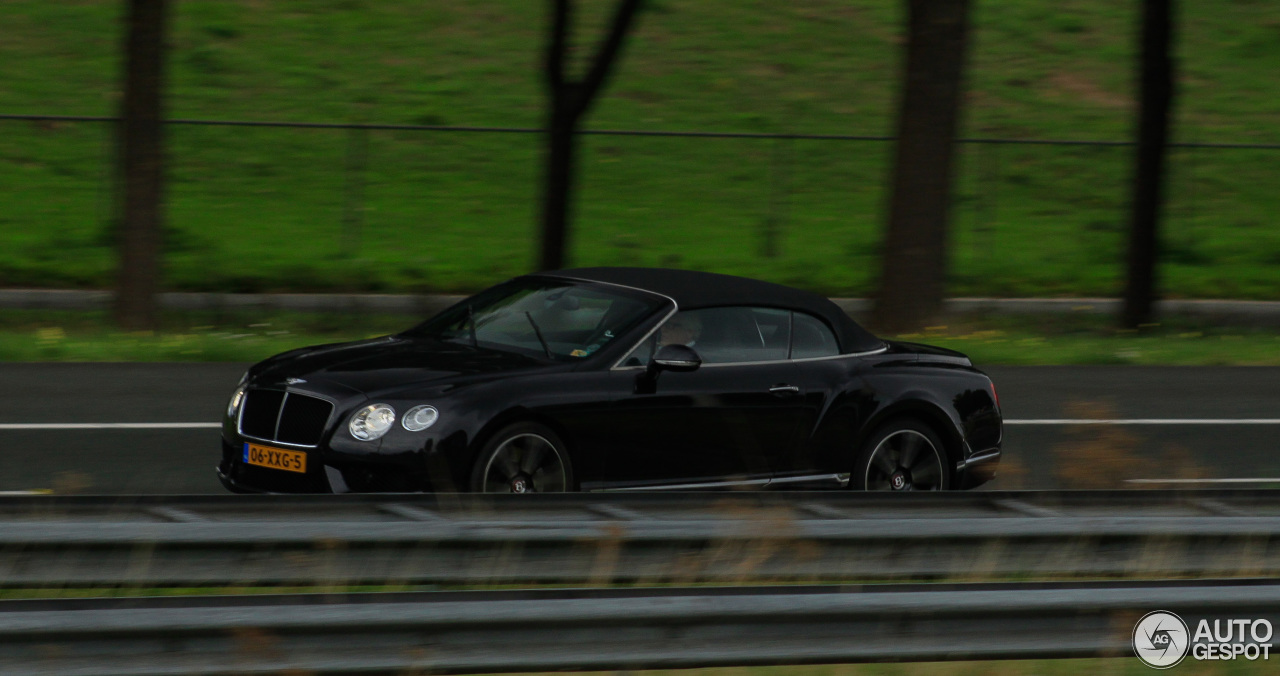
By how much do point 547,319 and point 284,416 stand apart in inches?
60.3

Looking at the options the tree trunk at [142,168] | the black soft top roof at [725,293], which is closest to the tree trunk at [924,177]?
the tree trunk at [142,168]

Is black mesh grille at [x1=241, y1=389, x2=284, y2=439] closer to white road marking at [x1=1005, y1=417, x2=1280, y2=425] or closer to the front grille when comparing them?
the front grille

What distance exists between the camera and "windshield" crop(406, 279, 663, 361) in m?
8.27

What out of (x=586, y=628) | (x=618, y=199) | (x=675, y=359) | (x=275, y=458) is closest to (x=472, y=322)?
(x=675, y=359)

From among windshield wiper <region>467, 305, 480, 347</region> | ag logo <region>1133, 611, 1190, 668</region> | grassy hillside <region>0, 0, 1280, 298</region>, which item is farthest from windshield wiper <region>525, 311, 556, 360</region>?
grassy hillside <region>0, 0, 1280, 298</region>

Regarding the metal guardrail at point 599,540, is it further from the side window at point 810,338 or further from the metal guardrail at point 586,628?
the side window at point 810,338

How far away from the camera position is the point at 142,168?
1658 cm

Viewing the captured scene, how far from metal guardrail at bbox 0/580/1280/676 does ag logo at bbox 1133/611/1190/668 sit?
34 mm

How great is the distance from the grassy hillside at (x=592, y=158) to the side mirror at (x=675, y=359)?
15.9 m

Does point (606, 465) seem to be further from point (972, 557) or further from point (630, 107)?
point (630, 107)

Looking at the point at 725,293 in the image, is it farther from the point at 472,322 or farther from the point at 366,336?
the point at 366,336

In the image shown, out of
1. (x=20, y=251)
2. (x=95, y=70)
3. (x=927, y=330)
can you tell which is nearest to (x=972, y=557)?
(x=927, y=330)

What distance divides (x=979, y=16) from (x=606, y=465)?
113 feet

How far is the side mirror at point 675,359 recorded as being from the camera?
8039mm
